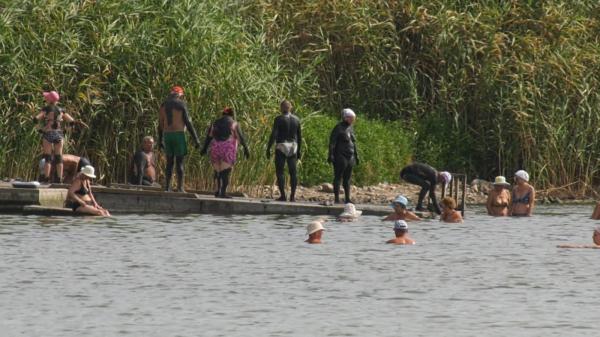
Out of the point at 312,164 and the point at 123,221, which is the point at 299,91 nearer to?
the point at 312,164

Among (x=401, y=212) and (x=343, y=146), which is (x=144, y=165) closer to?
(x=343, y=146)

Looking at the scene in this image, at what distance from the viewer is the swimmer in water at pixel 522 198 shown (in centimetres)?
2847

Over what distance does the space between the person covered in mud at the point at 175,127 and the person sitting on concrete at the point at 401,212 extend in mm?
3164

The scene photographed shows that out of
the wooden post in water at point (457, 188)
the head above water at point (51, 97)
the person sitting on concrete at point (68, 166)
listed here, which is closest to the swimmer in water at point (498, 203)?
the wooden post in water at point (457, 188)

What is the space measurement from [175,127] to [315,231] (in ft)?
16.4

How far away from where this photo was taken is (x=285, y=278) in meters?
19.2

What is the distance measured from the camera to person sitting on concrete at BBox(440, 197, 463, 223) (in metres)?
26.6

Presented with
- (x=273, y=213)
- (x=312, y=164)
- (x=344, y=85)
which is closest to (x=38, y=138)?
(x=273, y=213)

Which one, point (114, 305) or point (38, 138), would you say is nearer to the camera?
point (114, 305)

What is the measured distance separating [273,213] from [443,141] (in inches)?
318

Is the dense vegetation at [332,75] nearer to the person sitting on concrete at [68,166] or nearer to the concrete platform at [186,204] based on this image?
the person sitting on concrete at [68,166]

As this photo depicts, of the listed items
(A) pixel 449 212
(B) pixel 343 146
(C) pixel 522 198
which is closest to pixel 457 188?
(C) pixel 522 198

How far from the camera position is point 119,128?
1157 inches

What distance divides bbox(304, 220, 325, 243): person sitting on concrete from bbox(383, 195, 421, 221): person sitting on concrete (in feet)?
9.45
